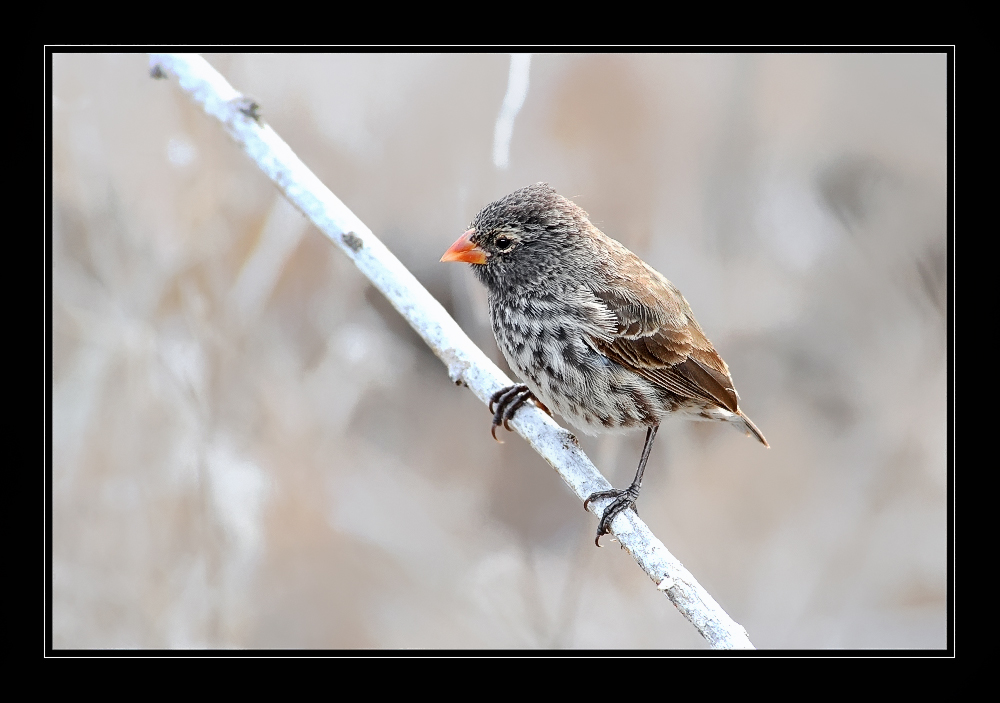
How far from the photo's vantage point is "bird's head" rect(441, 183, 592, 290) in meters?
3.81

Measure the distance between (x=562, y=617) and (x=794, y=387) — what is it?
1957 millimetres

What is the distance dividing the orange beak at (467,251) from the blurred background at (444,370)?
0.86m

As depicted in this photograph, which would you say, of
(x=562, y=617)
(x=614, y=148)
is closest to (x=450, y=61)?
(x=614, y=148)

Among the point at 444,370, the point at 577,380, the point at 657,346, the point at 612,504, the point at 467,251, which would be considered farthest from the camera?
the point at 444,370

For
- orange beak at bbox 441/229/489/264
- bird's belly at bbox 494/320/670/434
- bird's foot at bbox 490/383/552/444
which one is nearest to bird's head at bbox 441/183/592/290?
orange beak at bbox 441/229/489/264

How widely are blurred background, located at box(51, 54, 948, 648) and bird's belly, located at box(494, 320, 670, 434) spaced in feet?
3.61

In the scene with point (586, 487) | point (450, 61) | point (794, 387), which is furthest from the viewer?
point (794, 387)

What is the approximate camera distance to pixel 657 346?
3.72 meters

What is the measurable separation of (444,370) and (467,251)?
1373 mm

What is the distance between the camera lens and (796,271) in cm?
498

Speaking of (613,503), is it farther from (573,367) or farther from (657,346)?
(657,346)

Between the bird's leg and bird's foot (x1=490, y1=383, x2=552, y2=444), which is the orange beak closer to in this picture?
bird's foot (x1=490, y1=383, x2=552, y2=444)

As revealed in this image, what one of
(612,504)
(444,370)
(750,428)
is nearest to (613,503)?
(612,504)

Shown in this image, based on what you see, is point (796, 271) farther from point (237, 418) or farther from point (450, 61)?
point (237, 418)
